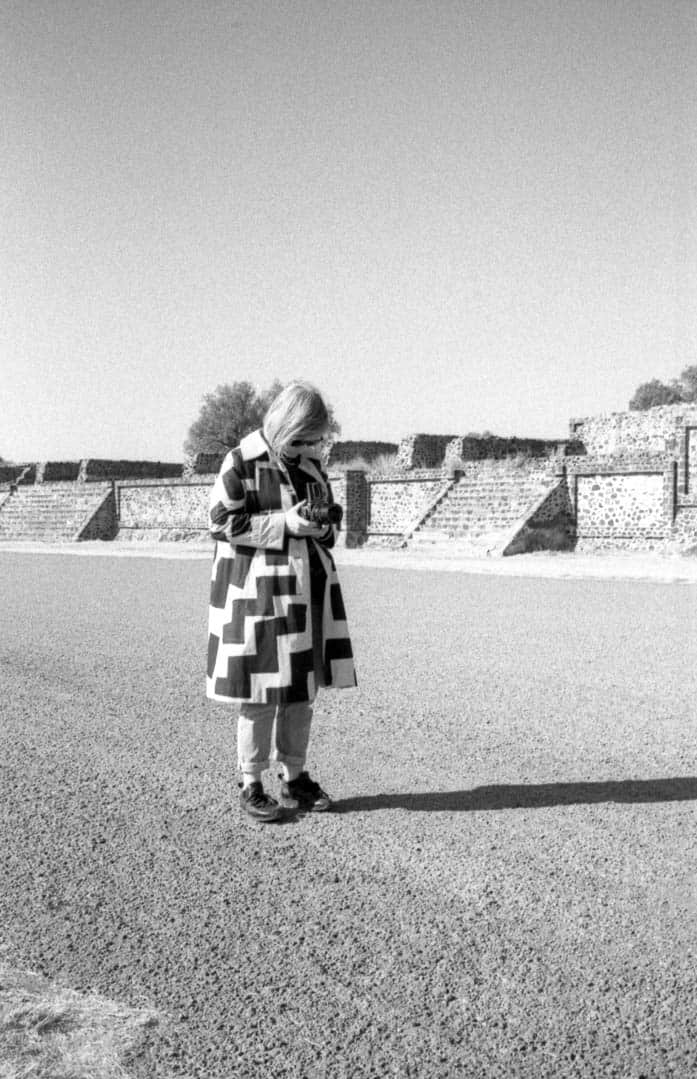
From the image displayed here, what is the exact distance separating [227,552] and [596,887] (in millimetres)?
2046

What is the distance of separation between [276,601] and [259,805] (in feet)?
2.92

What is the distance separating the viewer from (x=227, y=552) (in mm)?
4617

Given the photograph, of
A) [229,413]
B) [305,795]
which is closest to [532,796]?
[305,795]

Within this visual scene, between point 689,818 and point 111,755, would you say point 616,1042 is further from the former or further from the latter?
point 111,755

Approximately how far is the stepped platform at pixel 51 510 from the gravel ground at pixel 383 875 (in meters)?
33.2

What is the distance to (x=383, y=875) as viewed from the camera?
3.86m

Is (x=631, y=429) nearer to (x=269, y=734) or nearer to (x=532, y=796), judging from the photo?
(x=532, y=796)

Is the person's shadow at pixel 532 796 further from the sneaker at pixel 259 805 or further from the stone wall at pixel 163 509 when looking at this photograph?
the stone wall at pixel 163 509

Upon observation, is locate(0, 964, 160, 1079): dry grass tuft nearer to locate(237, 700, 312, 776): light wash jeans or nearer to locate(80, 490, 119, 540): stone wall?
locate(237, 700, 312, 776): light wash jeans

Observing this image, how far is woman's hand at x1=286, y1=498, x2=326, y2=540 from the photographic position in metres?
4.42

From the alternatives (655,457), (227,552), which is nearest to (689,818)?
(227,552)

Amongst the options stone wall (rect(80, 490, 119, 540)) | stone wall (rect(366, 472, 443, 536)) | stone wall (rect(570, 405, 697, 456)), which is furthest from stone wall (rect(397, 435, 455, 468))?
stone wall (rect(80, 490, 119, 540))

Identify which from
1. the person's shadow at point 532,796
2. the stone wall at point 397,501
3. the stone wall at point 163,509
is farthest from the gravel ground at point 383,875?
the stone wall at point 163,509

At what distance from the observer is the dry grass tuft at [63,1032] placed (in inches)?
103
